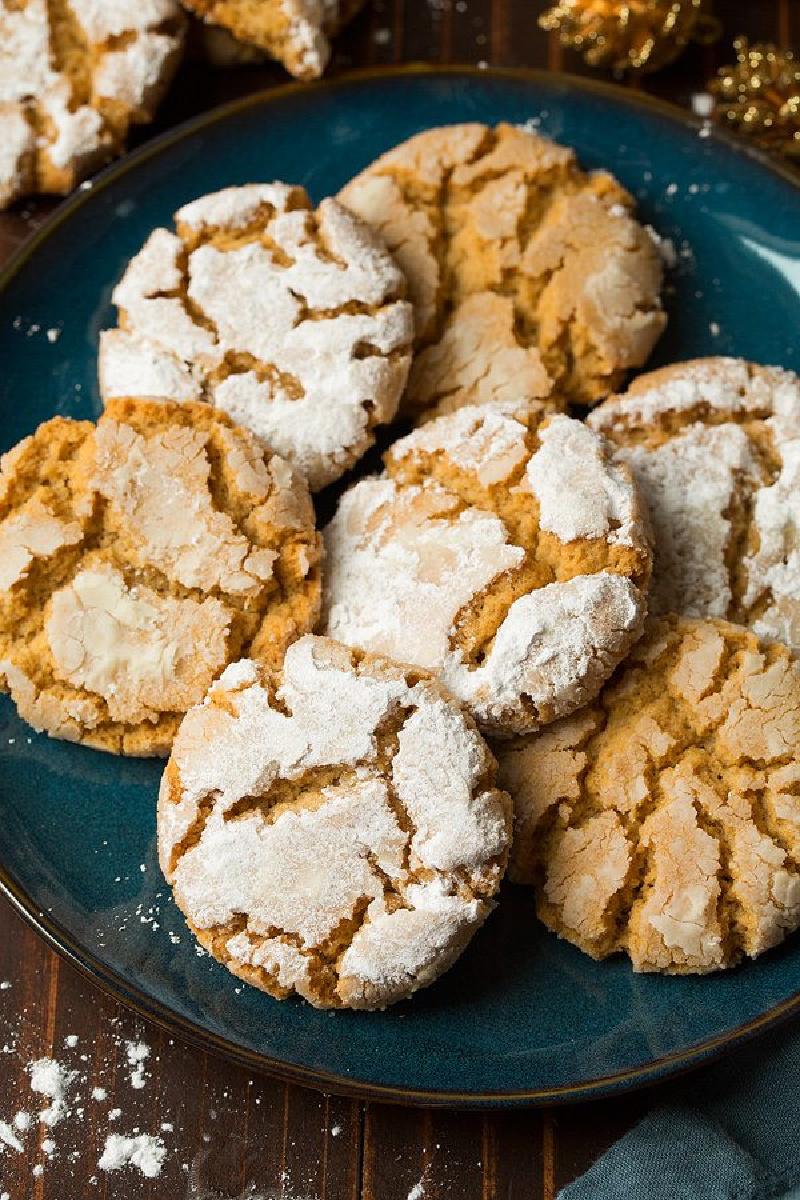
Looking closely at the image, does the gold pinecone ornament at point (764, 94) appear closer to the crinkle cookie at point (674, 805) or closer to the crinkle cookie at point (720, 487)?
the crinkle cookie at point (720, 487)

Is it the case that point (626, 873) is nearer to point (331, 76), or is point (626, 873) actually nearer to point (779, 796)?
point (779, 796)

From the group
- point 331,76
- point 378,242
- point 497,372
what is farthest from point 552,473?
point 331,76

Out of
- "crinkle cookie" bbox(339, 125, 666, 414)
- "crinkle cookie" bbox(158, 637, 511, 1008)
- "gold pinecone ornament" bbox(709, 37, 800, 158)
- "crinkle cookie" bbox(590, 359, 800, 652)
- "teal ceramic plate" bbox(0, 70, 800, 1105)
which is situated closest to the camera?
"crinkle cookie" bbox(158, 637, 511, 1008)

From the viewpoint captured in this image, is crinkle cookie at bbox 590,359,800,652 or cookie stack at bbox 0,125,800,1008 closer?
cookie stack at bbox 0,125,800,1008

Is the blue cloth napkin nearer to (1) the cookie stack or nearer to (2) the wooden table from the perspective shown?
(2) the wooden table

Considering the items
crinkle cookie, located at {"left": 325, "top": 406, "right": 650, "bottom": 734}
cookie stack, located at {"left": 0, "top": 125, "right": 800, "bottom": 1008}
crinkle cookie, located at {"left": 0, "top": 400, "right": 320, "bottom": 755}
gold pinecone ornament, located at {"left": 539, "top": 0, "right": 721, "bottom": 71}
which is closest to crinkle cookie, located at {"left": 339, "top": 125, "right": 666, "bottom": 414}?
cookie stack, located at {"left": 0, "top": 125, "right": 800, "bottom": 1008}

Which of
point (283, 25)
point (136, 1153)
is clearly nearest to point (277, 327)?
point (283, 25)

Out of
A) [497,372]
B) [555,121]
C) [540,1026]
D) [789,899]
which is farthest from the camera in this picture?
[555,121]
